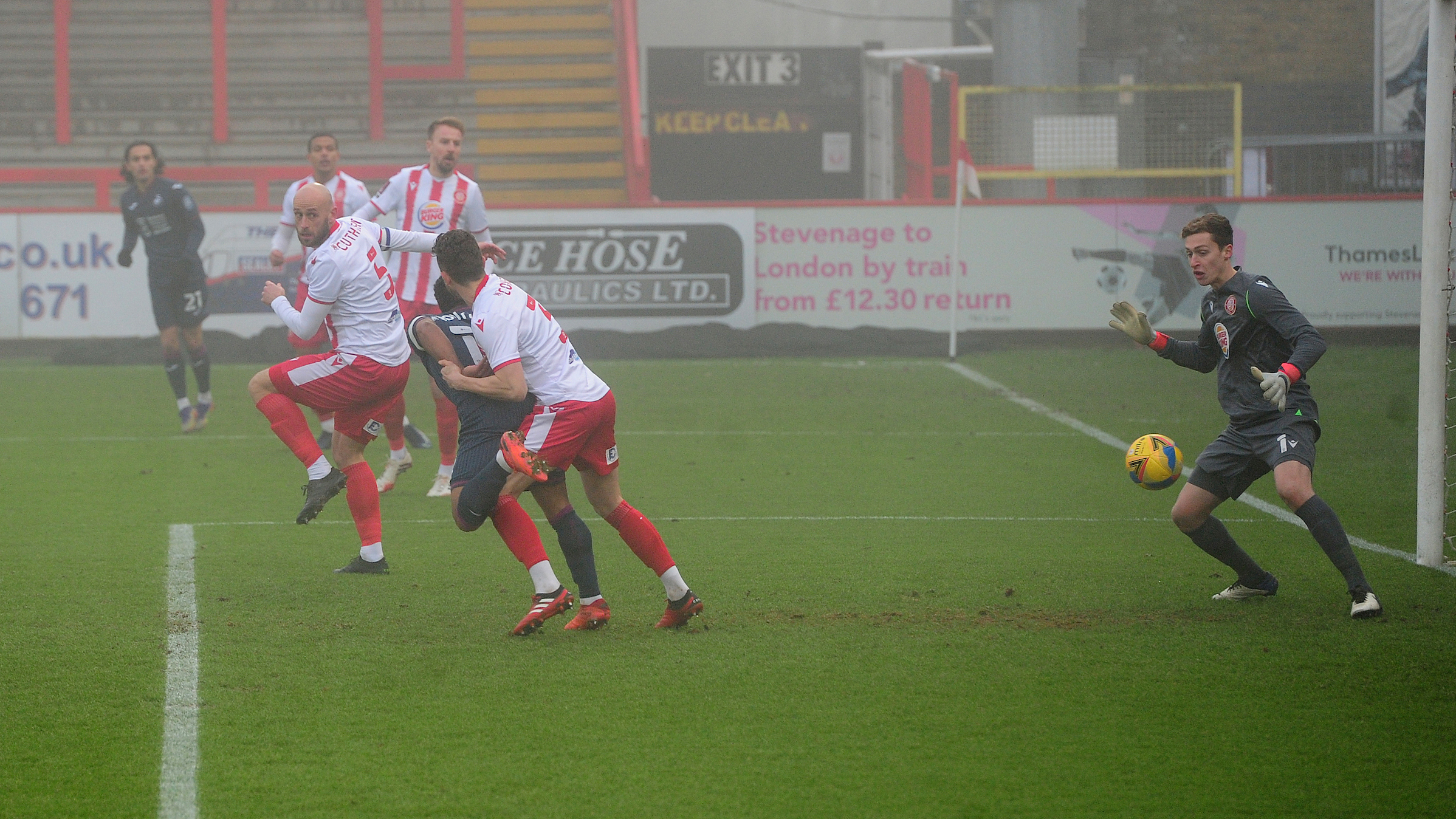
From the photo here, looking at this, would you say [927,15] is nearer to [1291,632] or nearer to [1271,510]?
[1271,510]

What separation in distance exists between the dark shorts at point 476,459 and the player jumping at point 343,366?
133cm

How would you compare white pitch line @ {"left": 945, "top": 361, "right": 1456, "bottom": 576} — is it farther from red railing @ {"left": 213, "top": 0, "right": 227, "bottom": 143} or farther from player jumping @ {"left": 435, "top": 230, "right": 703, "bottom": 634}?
red railing @ {"left": 213, "top": 0, "right": 227, "bottom": 143}

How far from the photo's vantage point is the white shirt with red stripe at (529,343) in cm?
524

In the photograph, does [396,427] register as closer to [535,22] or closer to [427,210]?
[427,210]

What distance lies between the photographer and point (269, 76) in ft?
75.1

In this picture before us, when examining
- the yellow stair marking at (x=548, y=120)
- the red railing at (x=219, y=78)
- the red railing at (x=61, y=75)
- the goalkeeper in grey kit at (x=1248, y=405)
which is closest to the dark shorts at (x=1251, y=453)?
the goalkeeper in grey kit at (x=1248, y=405)

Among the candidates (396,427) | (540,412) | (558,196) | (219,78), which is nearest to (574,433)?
(540,412)

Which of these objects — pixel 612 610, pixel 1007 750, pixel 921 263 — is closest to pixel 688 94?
pixel 921 263

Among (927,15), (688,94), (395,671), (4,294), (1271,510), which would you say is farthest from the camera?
(927,15)

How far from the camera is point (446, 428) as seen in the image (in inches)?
346

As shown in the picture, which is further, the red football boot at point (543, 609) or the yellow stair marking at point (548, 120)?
the yellow stair marking at point (548, 120)

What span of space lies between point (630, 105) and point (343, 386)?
50.0 feet

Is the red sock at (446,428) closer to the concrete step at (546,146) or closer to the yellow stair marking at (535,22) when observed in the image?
the concrete step at (546,146)

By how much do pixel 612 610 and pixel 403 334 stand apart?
198cm
